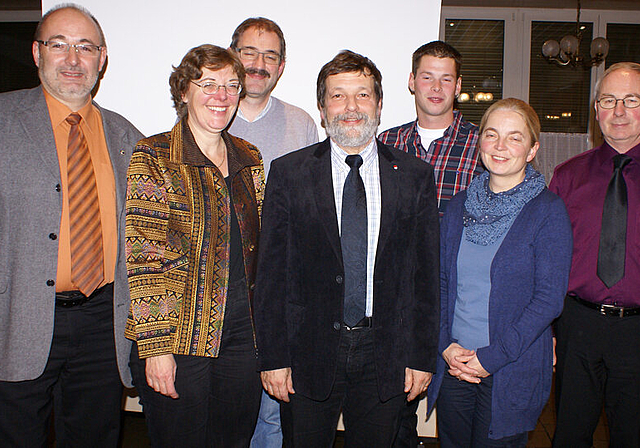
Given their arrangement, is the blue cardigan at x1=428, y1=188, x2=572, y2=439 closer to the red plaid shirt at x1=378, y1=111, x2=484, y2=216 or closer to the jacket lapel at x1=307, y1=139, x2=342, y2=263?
the red plaid shirt at x1=378, y1=111, x2=484, y2=216

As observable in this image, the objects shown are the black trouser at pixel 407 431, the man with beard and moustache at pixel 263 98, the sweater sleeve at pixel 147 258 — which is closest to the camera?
the sweater sleeve at pixel 147 258

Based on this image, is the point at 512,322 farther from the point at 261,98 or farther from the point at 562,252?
the point at 261,98

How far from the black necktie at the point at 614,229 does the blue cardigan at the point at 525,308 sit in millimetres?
490

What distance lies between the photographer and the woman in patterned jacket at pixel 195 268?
176 centimetres

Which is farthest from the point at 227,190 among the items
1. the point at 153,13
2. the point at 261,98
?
the point at 153,13

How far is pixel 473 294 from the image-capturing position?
1963mm

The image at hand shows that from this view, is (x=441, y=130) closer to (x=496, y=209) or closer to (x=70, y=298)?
(x=496, y=209)

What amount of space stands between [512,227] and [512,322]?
381 mm

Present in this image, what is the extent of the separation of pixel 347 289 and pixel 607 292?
128 cm

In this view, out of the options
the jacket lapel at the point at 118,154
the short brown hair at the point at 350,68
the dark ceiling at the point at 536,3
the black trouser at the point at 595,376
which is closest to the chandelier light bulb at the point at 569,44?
the dark ceiling at the point at 536,3

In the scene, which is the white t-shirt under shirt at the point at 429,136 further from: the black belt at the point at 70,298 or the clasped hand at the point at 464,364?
the black belt at the point at 70,298

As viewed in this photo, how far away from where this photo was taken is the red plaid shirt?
245 centimetres

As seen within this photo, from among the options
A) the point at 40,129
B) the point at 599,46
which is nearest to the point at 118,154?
the point at 40,129

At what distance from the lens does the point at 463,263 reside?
201cm
